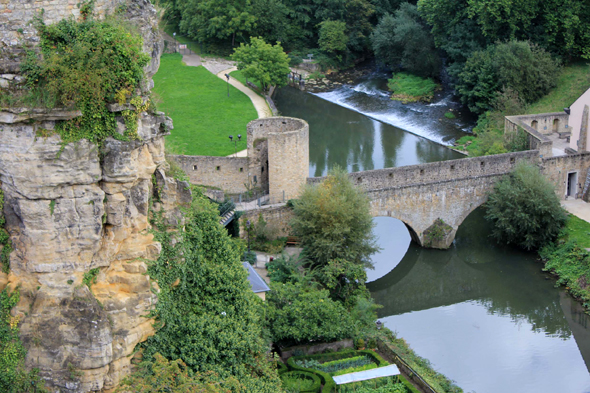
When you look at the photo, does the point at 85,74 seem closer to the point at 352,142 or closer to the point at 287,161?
the point at 287,161

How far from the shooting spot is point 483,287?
29.6 meters

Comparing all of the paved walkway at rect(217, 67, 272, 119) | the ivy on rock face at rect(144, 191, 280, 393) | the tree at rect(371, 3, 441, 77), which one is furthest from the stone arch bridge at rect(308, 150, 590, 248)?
the tree at rect(371, 3, 441, 77)

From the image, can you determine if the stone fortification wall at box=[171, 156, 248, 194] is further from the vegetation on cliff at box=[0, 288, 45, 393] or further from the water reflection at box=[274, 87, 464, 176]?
the vegetation on cliff at box=[0, 288, 45, 393]

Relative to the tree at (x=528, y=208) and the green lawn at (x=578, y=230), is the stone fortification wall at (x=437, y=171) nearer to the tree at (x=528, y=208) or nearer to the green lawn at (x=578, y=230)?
the tree at (x=528, y=208)

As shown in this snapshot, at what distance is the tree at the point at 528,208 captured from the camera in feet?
97.8

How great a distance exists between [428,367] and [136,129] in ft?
42.2

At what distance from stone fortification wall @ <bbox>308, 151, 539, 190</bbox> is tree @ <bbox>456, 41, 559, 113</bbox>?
495 inches

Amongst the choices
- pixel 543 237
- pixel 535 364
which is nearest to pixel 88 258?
pixel 535 364

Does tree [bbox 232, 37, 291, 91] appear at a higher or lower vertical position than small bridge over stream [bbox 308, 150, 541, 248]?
higher

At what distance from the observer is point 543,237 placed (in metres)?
30.2

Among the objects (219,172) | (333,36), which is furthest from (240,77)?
(219,172)

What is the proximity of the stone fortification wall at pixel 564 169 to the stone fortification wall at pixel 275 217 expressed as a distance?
11.1 m

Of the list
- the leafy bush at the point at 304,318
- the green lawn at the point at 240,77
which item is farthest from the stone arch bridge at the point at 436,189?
the green lawn at the point at 240,77

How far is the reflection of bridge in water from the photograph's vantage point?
27.3m
